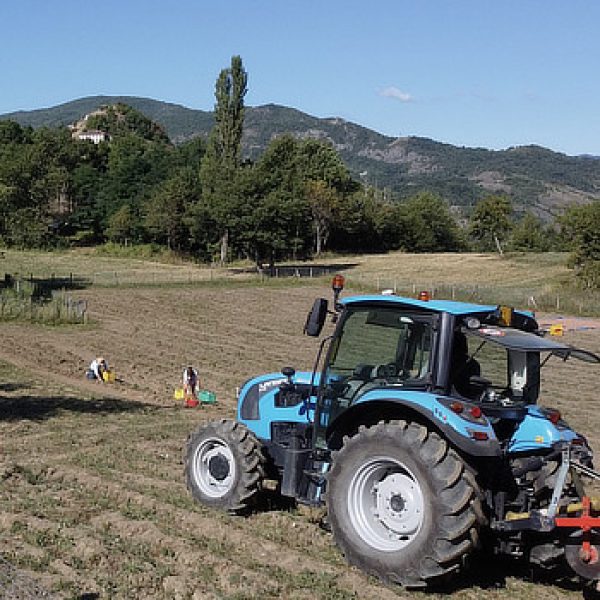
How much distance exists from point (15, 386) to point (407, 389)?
11.8m

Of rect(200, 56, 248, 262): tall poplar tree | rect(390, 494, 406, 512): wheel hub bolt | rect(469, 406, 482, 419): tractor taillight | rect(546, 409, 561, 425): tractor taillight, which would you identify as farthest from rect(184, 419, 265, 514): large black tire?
rect(200, 56, 248, 262): tall poplar tree

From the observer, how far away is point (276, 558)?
6.66 metres

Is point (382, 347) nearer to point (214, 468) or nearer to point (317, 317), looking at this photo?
point (317, 317)

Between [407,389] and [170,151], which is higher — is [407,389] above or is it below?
below

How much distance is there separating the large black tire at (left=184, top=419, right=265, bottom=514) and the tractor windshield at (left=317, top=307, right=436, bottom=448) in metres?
0.88

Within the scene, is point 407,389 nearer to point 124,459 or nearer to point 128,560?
point 128,560

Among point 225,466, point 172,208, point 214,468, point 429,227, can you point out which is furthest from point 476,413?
point 429,227

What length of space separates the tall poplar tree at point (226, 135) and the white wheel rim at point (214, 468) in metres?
57.7

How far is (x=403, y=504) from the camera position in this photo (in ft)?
20.4

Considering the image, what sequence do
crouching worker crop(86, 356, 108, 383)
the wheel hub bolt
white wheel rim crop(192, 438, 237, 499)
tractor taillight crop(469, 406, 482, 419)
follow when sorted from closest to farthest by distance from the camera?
1. tractor taillight crop(469, 406, 482, 419)
2. the wheel hub bolt
3. white wheel rim crop(192, 438, 237, 499)
4. crouching worker crop(86, 356, 108, 383)

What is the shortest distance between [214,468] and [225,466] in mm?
123

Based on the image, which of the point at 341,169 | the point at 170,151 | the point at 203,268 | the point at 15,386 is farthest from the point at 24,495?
the point at 170,151

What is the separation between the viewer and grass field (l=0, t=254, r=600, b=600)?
6094 millimetres

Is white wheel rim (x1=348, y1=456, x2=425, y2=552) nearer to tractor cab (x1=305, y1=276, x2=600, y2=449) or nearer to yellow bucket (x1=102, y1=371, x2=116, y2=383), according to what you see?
tractor cab (x1=305, y1=276, x2=600, y2=449)
